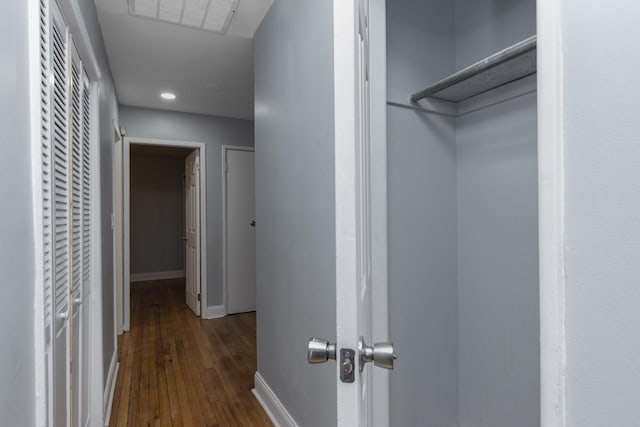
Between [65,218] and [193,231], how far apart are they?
10.5 ft

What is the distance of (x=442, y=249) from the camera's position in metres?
1.70

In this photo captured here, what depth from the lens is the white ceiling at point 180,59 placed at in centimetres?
228

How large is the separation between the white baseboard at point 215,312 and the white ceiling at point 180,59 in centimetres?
241

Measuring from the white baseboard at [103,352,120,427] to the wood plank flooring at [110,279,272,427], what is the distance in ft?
0.12

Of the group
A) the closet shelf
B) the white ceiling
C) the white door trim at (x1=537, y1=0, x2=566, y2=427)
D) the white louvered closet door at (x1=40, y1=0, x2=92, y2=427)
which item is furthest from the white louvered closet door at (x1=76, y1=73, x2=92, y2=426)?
the white door trim at (x1=537, y1=0, x2=566, y2=427)

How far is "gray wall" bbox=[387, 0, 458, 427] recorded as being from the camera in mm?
1549

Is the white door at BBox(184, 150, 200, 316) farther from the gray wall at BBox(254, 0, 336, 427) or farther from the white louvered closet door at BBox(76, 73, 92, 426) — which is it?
the white louvered closet door at BBox(76, 73, 92, 426)

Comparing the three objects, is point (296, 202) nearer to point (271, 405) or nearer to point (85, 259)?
point (85, 259)

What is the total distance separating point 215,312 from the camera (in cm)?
422

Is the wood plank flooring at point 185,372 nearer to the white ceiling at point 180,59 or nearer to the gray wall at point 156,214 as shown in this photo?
the gray wall at point 156,214

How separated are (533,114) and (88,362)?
8.28ft

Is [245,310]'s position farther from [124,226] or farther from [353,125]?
[353,125]

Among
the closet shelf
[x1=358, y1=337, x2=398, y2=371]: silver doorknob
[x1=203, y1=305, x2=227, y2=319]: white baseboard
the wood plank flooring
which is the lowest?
the wood plank flooring

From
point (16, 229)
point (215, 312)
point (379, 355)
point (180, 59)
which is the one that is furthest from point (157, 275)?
point (379, 355)
